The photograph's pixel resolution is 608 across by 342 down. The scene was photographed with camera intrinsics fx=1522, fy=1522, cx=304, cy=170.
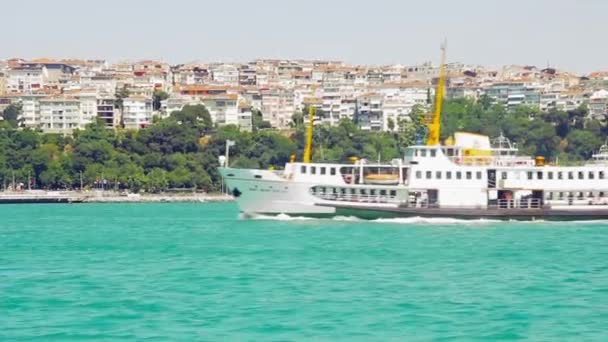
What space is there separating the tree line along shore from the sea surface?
54611 mm

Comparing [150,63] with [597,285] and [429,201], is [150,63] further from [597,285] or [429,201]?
[597,285]

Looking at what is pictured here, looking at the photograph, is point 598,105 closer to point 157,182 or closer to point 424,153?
point 157,182

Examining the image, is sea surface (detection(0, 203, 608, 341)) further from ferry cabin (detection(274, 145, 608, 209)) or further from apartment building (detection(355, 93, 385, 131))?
apartment building (detection(355, 93, 385, 131))

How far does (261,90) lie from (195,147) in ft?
111

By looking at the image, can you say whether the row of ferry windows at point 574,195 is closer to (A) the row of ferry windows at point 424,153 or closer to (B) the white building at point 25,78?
(A) the row of ferry windows at point 424,153

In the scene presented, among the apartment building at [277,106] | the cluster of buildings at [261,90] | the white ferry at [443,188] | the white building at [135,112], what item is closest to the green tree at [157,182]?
the cluster of buildings at [261,90]

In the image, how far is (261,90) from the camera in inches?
5719

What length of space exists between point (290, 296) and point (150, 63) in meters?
132

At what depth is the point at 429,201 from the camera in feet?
169

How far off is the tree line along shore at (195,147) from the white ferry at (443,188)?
48.8m

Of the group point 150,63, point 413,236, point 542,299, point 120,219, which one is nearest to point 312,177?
point 413,236

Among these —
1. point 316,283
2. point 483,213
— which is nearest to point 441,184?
point 483,213

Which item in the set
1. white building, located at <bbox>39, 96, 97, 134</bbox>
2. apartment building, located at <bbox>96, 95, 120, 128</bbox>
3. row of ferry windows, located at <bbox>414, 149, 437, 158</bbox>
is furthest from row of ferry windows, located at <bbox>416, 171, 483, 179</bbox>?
apartment building, located at <bbox>96, 95, 120, 128</bbox>

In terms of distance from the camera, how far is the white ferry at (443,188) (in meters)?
51.4
